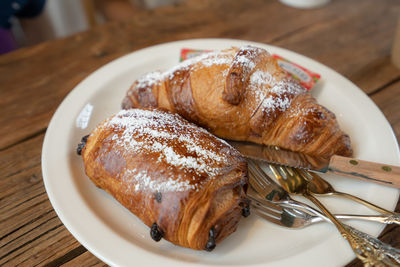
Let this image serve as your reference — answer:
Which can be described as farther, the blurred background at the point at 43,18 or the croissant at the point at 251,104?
the blurred background at the point at 43,18

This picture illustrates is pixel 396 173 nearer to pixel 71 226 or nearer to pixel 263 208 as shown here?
pixel 263 208

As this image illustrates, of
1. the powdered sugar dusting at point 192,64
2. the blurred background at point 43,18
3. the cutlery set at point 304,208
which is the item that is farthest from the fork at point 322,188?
the blurred background at point 43,18

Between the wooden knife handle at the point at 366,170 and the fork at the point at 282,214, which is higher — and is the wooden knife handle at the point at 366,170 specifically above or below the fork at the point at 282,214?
above

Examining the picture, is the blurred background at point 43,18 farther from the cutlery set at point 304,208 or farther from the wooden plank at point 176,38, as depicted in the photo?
the cutlery set at point 304,208

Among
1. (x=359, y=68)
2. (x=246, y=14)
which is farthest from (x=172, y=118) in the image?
(x=246, y=14)

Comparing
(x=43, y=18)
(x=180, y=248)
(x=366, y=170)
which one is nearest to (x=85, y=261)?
(x=180, y=248)

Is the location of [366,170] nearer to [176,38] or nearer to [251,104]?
[251,104]
